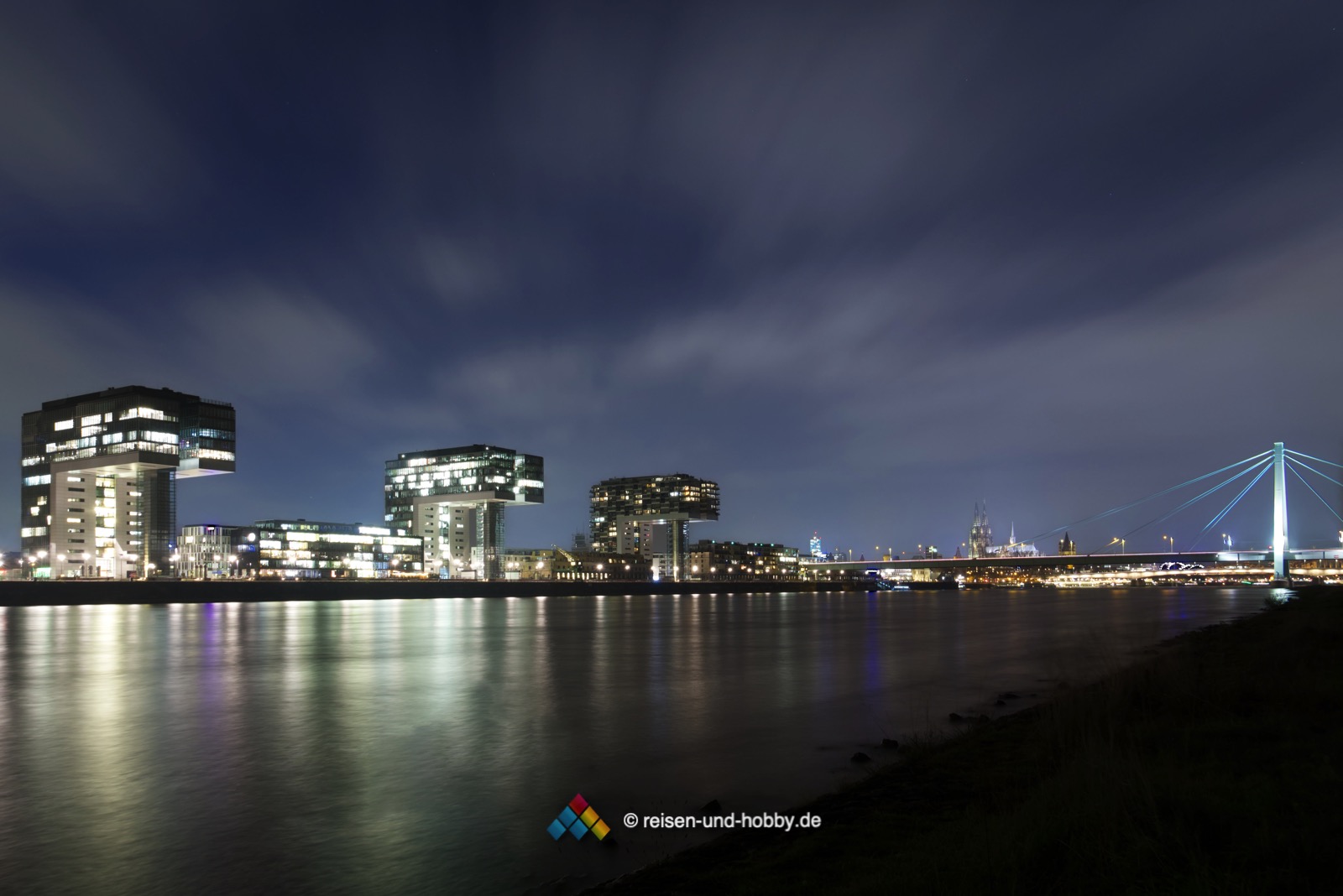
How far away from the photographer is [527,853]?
9.73m

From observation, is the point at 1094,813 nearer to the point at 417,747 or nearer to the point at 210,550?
the point at 417,747

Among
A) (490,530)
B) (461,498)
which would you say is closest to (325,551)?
(461,498)

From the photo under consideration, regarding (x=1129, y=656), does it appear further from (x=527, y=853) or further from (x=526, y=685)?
(x=527, y=853)

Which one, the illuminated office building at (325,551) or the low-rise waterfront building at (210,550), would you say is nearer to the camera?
the low-rise waterfront building at (210,550)

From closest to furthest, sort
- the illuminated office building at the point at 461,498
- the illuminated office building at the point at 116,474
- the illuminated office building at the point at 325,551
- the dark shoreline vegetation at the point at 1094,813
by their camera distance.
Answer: the dark shoreline vegetation at the point at 1094,813 → the illuminated office building at the point at 116,474 → the illuminated office building at the point at 325,551 → the illuminated office building at the point at 461,498

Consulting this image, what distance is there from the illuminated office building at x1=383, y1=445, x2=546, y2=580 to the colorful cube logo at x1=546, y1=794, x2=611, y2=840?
165187 mm

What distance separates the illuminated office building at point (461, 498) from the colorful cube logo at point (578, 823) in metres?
165

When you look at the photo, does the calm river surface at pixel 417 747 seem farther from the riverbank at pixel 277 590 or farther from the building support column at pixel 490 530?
the building support column at pixel 490 530

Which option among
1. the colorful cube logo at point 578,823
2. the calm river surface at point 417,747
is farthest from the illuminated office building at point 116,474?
the colorful cube logo at point 578,823

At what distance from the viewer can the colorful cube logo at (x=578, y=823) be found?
33.8 feet

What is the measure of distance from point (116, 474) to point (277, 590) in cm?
3923

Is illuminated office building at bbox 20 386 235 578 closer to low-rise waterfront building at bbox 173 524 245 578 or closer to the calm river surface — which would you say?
low-rise waterfront building at bbox 173 524 245 578

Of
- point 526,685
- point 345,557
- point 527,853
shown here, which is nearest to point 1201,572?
point 345,557

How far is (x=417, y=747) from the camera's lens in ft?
53.1
